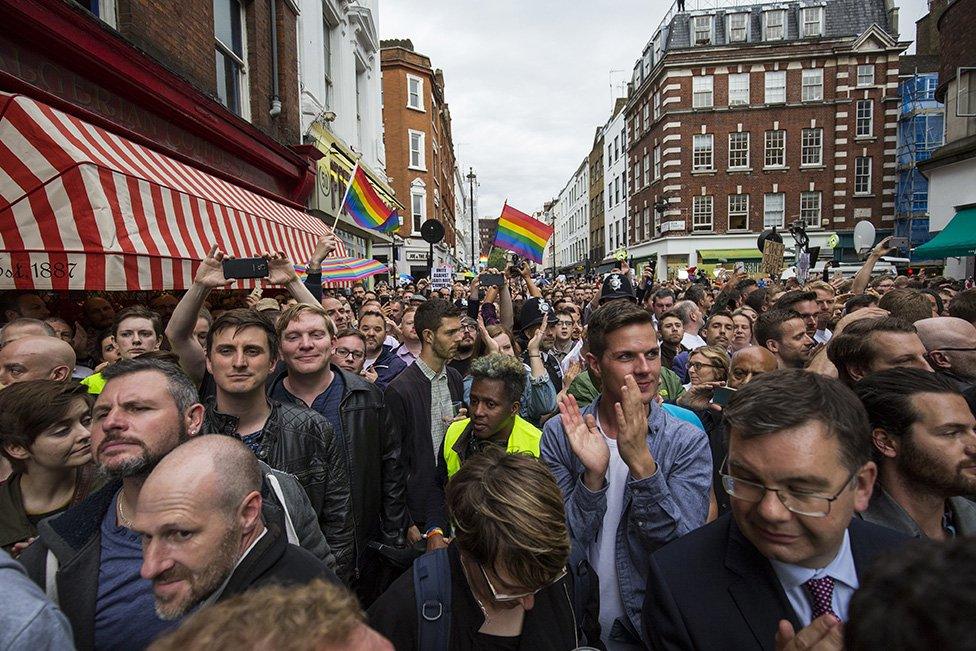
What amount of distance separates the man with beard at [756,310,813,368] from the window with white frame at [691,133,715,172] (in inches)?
1342

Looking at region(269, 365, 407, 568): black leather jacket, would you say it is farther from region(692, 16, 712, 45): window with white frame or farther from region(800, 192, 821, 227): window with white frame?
region(692, 16, 712, 45): window with white frame

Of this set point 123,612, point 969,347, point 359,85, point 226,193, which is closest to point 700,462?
point 123,612

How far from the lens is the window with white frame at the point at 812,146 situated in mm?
34781

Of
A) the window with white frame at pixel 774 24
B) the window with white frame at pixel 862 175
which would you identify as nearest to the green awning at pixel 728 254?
the window with white frame at pixel 862 175

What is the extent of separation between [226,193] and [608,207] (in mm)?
48969

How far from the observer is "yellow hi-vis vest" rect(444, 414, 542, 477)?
3.31m

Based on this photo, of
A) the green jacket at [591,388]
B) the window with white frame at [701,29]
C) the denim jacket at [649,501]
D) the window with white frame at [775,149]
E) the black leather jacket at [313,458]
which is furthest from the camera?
the window with white frame at [701,29]

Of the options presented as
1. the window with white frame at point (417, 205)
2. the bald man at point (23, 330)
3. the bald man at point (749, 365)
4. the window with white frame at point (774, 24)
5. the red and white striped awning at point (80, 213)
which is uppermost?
the window with white frame at point (774, 24)

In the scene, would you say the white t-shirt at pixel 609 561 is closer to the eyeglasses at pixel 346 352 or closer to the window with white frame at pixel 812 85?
the eyeglasses at pixel 346 352

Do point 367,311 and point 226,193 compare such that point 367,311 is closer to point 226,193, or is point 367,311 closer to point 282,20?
point 226,193

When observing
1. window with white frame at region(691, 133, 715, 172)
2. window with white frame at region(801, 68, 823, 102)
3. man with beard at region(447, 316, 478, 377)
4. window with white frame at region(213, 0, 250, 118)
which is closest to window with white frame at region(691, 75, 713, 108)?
window with white frame at region(691, 133, 715, 172)

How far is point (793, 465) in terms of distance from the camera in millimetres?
1566

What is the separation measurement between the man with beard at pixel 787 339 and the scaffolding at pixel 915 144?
118 ft

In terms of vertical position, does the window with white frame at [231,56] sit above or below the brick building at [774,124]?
below
